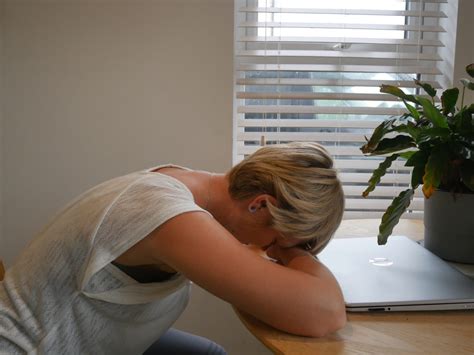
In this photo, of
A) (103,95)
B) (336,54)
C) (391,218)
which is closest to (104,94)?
(103,95)

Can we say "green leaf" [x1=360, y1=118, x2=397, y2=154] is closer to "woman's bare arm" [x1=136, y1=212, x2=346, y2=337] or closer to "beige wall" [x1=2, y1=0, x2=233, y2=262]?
"woman's bare arm" [x1=136, y1=212, x2=346, y2=337]

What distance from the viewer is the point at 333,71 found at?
1931 mm

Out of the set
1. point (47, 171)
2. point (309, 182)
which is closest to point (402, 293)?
point (309, 182)

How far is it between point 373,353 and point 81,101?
131 centimetres

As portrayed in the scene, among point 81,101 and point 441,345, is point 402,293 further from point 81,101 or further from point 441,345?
point 81,101

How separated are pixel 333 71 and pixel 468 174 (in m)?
0.99

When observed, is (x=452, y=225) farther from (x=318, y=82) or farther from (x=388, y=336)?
(x=318, y=82)

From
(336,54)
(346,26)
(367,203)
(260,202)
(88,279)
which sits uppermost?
(346,26)

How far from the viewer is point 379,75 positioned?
1.99 metres

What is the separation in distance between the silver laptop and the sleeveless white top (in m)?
0.36

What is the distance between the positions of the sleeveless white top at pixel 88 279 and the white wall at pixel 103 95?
811 mm

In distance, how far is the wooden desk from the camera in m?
0.80

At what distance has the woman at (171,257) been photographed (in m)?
0.82

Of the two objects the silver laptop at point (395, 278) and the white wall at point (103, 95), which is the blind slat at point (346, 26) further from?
the silver laptop at point (395, 278)
